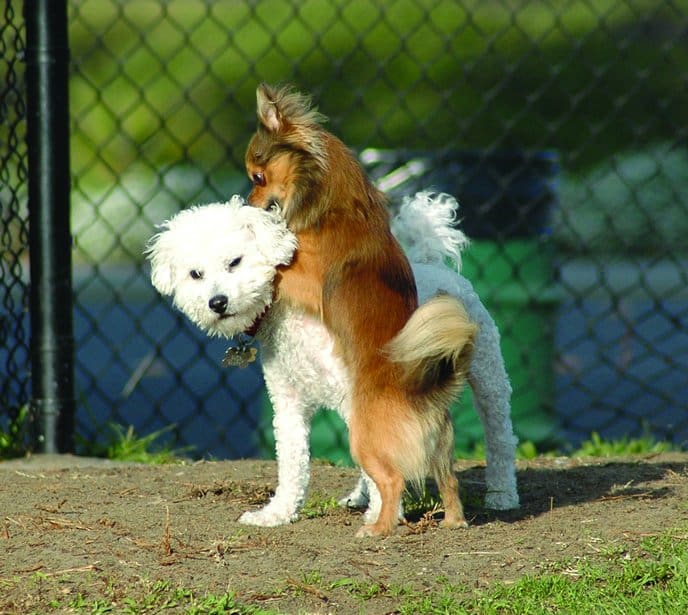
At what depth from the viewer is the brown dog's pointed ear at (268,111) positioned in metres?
3.75

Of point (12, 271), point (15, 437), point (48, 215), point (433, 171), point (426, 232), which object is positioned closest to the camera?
point (426, 232)

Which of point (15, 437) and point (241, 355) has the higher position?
point (241, 355)

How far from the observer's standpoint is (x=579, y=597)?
300cm

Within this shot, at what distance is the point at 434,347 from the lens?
3.35m

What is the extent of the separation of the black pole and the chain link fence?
247 mm

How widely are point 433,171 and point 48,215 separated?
6.59ft

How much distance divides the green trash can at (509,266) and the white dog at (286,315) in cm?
192

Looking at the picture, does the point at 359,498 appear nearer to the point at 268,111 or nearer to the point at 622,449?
the point at 268,111

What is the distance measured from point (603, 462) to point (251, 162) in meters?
2.07

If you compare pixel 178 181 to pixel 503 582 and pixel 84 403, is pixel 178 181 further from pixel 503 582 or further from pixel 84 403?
pixel 503 582

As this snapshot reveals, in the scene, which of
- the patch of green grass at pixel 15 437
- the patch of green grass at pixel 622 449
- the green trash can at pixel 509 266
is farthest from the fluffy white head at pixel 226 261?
the green trash can at pixel 509 266

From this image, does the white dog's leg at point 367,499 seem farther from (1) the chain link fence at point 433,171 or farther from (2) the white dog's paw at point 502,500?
(1) the chain link fence at point 433,171

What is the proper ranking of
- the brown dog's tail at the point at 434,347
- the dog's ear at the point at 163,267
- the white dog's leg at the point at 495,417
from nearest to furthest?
the brown dog's tail at the point at 434,347
the dog's ear at the point at 163,267
the white dog's leg at the point at 495,417

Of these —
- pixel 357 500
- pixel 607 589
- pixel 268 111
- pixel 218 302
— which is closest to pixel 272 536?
pixel 357 500
